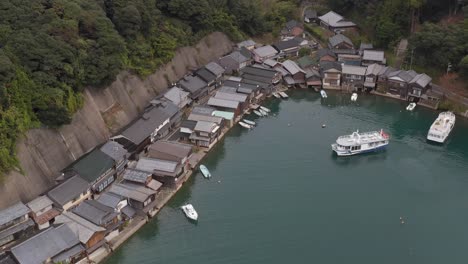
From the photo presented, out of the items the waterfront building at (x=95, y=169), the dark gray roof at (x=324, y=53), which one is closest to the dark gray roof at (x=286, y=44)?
the dark gray roof at (x=324, y=53)

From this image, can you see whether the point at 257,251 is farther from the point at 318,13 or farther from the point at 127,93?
the point at 318,13

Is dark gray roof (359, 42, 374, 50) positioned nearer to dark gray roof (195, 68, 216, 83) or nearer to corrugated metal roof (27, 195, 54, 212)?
dark gray roof (195, 68, 216, 83)

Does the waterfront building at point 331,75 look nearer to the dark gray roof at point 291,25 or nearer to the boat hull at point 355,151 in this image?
the dark gray roof at point 291,25

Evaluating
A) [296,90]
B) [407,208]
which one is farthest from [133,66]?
[407,208]

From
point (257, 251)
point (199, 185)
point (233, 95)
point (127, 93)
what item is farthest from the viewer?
point (233, 95)

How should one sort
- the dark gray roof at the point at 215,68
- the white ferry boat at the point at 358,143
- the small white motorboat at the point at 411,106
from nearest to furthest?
the white ferry boat at the point at 358,143 → the small white motorboat at the point at 411,106 → the dark gray roof at the point at 215,68

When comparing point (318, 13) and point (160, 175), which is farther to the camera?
point (318, 13)
